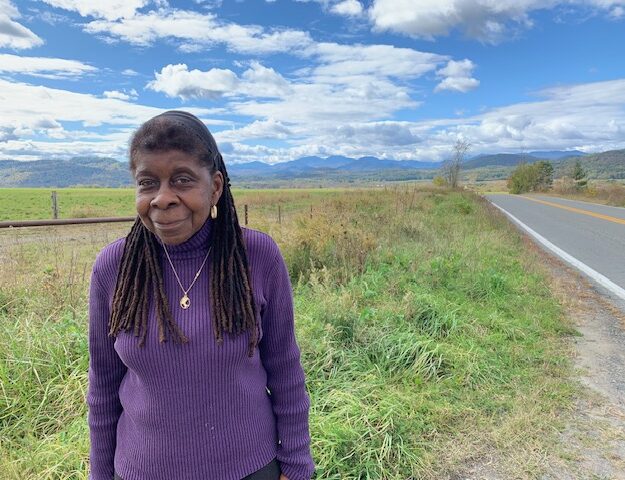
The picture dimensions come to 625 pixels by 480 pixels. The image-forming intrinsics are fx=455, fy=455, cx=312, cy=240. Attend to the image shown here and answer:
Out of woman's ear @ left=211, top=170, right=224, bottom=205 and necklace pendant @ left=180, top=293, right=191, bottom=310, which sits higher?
woman's ear @ left=211, top=170, right=224, bottom=205

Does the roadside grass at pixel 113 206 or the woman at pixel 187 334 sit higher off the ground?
the woman at pixel 187 334

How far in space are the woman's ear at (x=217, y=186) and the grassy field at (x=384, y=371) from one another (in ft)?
6.12

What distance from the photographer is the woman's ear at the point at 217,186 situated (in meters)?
1.39

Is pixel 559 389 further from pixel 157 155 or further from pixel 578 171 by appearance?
pixel 578 171

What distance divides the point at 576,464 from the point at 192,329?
2608 mm

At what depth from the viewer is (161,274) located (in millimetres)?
1358

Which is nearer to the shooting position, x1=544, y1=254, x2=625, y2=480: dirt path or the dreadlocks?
the dreadlocks

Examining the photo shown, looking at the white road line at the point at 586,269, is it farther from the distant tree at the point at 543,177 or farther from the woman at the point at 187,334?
the distant tree at the point at 543,177

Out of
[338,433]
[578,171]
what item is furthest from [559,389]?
[578,171]

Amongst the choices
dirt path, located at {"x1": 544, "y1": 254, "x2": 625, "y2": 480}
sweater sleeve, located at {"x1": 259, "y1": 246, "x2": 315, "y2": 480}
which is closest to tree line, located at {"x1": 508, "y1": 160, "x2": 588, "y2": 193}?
dirt path, located at {"x1": 544, "y1": 254, "x2": 625, "y2": 480}

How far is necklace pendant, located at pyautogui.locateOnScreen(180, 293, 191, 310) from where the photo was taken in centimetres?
134

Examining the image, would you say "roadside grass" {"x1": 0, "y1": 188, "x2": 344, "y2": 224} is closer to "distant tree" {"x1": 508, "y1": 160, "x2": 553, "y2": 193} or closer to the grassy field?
the grassy field

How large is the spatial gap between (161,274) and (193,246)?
12 centimetres

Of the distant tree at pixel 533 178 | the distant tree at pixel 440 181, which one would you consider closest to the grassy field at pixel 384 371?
the distant tree at pixel 440 181
